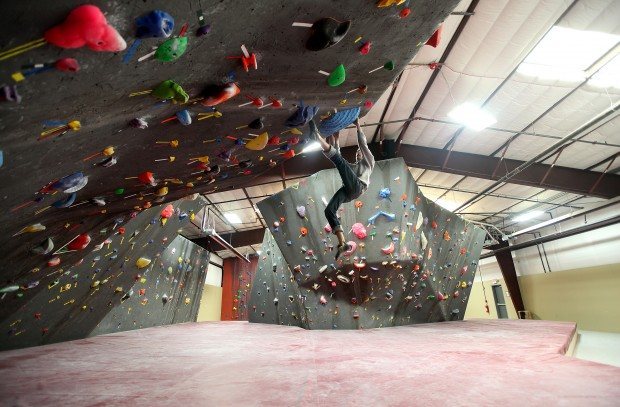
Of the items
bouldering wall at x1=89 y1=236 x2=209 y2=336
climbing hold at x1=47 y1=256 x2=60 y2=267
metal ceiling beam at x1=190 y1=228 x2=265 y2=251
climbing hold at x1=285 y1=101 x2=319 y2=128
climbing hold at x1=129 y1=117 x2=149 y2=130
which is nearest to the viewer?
climbing hold at x1=129 y1=117 x2=149 y2=130

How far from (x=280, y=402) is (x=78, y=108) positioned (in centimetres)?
102

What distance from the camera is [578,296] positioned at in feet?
30.2

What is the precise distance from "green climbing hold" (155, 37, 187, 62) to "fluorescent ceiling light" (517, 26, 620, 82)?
4.61 m

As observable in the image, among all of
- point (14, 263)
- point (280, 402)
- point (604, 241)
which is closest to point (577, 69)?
point (280, 402)

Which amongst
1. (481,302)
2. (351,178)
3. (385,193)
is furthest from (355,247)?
(481,302)

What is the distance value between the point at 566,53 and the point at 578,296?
28.3ft

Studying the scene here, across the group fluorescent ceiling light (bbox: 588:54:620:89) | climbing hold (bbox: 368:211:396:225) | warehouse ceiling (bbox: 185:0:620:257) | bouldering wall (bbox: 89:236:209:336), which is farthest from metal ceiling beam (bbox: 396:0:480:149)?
bouldering wall (bbox: 89:236:209:336)

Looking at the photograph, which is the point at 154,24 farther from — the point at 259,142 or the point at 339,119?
the point at 339,119

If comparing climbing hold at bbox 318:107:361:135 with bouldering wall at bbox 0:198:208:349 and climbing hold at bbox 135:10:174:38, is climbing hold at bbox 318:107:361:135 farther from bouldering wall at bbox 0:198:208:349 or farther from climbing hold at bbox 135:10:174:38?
bouldering wall at bbox 0:198:208:349

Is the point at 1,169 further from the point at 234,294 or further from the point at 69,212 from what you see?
the point at 234,294

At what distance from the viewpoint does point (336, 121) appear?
5.86ft

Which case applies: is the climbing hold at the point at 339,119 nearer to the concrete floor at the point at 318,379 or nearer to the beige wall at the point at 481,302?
the concrete floor at the point at 318,379

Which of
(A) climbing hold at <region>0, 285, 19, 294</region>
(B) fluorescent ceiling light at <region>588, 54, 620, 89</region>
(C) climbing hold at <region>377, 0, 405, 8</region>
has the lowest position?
(A) climbing hold at <region>0, 285, 19, 294</region>

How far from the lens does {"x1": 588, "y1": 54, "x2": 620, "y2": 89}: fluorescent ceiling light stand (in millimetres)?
4004
